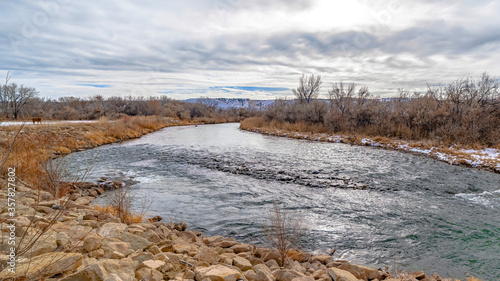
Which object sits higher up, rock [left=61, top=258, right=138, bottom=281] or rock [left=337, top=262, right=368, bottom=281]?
rock [left=61, top=258, right=138, bottom=281]

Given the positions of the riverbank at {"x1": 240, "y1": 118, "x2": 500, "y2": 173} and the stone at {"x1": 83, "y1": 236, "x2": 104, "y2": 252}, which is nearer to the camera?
the stone at {"x1": 83, "y1": 236, "x2": 104, "y2": 252}

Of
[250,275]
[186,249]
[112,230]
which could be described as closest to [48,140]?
[112,230]

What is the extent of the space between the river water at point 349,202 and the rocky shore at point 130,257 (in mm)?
960

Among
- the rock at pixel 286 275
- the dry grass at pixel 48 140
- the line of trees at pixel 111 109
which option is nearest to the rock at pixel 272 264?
the rock at pixel 286 275

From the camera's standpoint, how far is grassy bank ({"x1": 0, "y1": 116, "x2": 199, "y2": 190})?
22.9ft

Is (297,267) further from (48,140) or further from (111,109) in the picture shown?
(111,109)

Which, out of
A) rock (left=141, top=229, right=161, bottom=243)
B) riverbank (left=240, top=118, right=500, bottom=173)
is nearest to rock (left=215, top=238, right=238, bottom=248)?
rock (left=141, top=229, right=161, bottom=243)

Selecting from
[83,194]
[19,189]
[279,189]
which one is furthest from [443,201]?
[19,189]

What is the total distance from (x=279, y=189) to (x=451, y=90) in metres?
21.4

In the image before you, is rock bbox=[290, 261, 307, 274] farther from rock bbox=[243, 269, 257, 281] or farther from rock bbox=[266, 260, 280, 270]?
rock bbox=[243, 269, 257, 281]

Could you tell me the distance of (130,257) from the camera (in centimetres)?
371

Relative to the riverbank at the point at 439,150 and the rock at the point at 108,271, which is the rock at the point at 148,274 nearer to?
the rock at the point at 108,271

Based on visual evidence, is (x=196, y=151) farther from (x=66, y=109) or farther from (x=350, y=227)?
(x=66, y=109)

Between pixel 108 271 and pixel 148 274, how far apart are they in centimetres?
45
